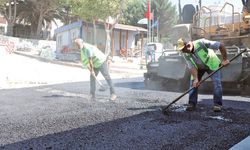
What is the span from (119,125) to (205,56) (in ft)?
7.41

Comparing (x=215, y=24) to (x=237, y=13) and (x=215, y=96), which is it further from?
(x=215, y=96)

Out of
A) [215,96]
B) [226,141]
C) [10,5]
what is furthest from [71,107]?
[10,5]

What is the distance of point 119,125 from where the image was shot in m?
5.86

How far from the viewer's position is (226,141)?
483cm

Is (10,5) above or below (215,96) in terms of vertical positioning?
above

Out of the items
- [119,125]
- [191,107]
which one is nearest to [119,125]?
[119,125]

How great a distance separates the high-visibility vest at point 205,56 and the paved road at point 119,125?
2.69 ft

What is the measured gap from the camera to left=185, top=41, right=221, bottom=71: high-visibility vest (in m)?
7.06

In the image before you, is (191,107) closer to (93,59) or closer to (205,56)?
(205,56)

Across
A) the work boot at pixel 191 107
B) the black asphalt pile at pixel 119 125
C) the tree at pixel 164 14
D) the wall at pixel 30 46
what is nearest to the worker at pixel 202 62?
the work boot at pixel 191 107

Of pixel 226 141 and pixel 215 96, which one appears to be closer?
pixel 226 141

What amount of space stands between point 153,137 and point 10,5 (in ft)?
111

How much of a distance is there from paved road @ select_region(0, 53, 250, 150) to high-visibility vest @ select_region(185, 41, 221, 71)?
819mm

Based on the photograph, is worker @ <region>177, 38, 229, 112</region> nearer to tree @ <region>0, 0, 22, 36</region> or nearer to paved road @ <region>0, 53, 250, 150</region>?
paved road @ <region>0, 53, 250, 150</region>
